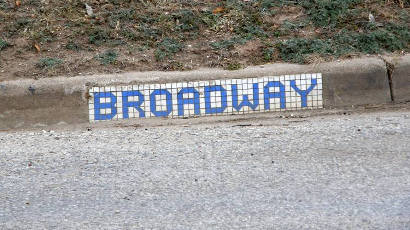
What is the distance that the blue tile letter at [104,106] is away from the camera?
6016 mm

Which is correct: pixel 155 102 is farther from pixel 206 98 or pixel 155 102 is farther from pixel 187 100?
pixel 206 98

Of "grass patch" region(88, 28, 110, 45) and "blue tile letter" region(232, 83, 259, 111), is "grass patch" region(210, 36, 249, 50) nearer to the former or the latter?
"blue tile letter" region(232, 83, 259, 111)

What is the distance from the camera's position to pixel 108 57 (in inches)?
257

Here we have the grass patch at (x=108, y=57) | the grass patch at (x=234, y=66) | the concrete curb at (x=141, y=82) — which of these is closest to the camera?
the concrete curb at (x=141, y=82)

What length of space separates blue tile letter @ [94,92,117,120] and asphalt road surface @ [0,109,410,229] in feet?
0.69

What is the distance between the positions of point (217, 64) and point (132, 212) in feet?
9.10

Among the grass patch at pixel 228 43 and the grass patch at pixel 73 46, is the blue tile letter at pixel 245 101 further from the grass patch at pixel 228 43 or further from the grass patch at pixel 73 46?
the grass patch at pixel 73 46

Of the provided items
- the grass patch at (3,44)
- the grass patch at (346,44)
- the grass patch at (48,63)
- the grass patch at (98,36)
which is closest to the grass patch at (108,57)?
the grass patch at (98,36)

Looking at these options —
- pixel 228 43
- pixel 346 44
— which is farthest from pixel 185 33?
pixel 346 44

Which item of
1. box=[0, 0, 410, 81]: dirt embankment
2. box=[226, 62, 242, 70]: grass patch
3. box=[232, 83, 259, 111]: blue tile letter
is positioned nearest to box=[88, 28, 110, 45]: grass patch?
box=[0, 0, 410, 81]: dirt embankment

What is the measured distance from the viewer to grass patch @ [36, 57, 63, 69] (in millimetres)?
6355

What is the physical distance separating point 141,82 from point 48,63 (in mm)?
1027

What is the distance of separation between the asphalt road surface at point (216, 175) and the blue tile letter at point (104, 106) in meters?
0.21

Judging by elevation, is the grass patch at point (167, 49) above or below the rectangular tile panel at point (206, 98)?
above
